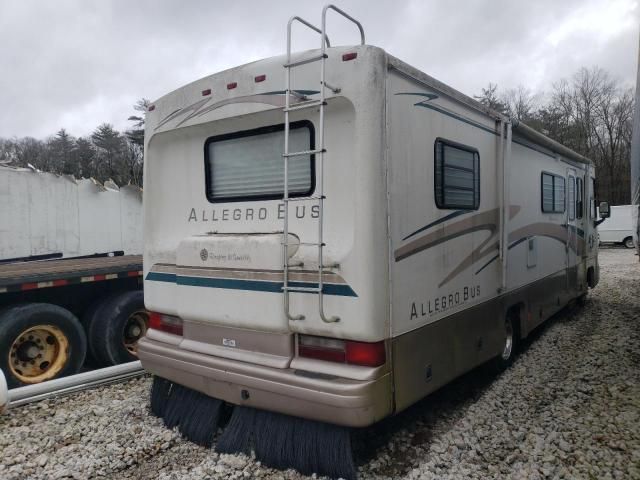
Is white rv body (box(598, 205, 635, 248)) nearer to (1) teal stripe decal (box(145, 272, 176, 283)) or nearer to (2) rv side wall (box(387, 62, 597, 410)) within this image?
(2) rv side wall (box(387, 62, 597, 410))

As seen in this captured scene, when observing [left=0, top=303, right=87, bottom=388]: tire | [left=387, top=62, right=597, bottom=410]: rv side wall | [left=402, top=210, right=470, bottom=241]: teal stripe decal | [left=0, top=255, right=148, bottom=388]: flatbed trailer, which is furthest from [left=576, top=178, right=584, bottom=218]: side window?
[left=0, top=303, right=87, bottom=388]: tire

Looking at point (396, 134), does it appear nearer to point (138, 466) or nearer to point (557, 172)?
point (138, 466)

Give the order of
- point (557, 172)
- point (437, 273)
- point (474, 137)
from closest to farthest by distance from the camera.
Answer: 1. point (437, 273)
2. point (474, 137)
3. point (557, 172)

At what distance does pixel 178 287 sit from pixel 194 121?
4.12 feet

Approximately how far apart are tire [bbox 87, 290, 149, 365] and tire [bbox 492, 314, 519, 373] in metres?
3.91

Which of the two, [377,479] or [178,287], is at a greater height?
[178,287]

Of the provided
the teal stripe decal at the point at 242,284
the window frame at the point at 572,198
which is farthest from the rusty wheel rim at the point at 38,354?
the window frame at the point at 572,198

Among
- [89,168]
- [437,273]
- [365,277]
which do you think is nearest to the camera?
[365,277]

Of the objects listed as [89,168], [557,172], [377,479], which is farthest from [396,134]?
[89,168]

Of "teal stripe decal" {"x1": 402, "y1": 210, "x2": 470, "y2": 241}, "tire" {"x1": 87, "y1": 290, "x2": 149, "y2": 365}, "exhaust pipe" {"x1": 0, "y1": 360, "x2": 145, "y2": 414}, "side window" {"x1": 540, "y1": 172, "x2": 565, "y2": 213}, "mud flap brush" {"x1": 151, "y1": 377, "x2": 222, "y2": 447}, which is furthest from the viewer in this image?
"side window" {"x1": 540, "y1": 172, "x2": 565, "y2": 213}

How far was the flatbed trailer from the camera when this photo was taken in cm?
483

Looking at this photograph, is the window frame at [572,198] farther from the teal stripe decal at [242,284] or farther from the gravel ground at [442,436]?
the teal stripe decal at [242,284]

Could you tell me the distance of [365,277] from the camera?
3006 millimetres

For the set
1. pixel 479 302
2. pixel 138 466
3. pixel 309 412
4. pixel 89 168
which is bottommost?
pixel 138 466
